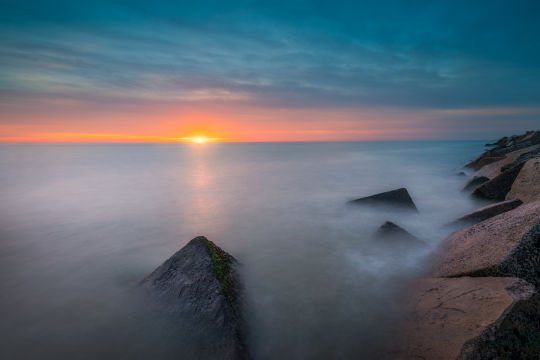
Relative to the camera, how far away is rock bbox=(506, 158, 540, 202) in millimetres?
5899

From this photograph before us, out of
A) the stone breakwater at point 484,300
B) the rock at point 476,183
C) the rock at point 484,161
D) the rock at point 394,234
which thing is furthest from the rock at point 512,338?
the rock at point 484,161

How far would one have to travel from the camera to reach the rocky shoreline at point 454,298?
2463 millimetres

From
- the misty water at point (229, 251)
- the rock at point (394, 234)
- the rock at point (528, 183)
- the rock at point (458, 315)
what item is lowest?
the misty water at point (229, 251)

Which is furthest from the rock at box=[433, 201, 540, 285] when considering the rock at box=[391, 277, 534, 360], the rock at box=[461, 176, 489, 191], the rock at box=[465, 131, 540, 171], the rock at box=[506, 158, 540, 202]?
the rock at box=[465, 131, 540, 171]

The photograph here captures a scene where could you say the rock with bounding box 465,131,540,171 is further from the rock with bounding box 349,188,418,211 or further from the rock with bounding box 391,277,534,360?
the rock with bounding box 391,277,534,360

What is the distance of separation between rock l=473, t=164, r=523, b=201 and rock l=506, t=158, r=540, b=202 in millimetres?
670

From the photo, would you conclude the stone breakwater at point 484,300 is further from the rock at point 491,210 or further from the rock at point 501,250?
the rock at point 491,210

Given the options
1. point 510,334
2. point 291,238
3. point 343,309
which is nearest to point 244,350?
point 343,309

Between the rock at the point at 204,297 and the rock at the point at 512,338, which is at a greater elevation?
the rock at the point at 512,338

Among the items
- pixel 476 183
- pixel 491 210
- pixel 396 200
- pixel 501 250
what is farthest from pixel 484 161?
pixel 501 250

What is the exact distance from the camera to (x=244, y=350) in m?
3.18

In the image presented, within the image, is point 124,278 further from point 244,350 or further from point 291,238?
point 291,238

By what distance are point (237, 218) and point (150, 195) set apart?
7.32 metres

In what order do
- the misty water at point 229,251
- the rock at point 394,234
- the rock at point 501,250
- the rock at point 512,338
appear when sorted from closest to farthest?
the rock at point 512,338
the rock at point 501,250
the misty water at point 229,251
the rock at point 394,234
